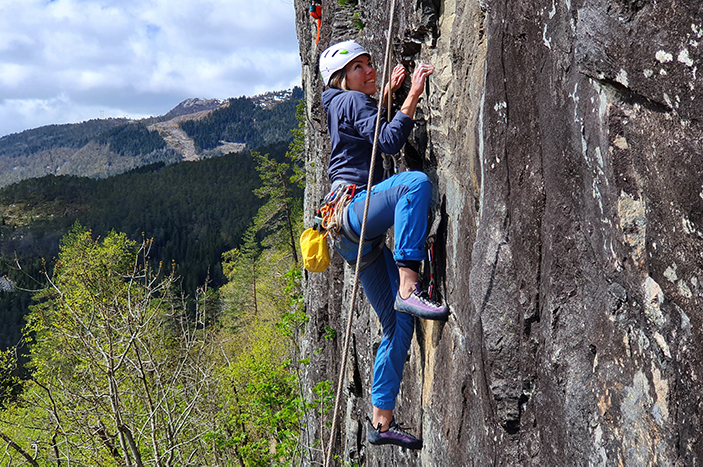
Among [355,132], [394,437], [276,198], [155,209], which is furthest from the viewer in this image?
[155,209]

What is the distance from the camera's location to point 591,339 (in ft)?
7.56

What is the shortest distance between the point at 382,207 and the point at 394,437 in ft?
6.89

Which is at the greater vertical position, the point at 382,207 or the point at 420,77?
the point at 420,77

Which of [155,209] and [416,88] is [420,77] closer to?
[416,88]

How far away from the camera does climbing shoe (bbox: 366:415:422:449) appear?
4.21 meters

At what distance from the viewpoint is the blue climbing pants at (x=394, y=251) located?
3650 mm

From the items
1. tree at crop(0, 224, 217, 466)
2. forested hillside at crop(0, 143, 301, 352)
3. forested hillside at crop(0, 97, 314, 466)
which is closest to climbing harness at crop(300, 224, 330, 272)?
tree at crop(0, 224, 217, 466)

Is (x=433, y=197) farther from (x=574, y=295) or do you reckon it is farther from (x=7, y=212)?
(x=7, y=212)

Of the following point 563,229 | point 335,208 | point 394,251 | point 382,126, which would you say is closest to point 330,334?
point 335,208

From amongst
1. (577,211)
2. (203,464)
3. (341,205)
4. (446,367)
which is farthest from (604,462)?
(203,464)

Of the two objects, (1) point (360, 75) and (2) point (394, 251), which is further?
(1) point (360, 75)

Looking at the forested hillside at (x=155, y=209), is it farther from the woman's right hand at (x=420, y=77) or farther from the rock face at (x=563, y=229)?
the rock face at (x=563, y=229)

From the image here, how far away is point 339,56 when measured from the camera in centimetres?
414

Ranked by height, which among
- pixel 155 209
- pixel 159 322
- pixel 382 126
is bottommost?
pixel 159 322
